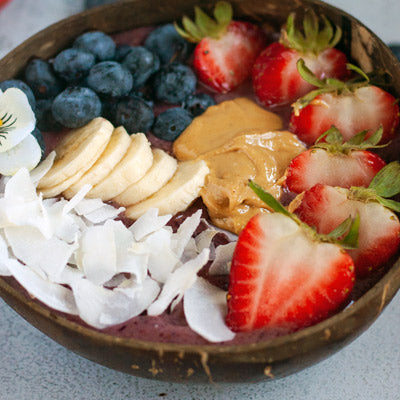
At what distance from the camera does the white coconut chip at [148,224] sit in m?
1.17

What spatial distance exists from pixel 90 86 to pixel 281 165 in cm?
49

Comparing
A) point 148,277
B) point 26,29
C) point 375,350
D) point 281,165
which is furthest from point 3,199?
point 26,29

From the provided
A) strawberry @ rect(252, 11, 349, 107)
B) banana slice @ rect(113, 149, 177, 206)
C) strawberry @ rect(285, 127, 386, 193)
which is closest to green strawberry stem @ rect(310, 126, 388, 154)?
strawberry @ rect(285, 127, 386, 193)

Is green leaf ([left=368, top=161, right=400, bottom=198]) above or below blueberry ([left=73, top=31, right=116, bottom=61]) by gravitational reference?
below

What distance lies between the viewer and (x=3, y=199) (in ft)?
3.86

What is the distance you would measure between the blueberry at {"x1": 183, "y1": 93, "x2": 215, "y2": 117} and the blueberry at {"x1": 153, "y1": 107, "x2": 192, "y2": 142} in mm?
52

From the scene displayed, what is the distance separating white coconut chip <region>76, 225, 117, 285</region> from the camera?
3.60 feet

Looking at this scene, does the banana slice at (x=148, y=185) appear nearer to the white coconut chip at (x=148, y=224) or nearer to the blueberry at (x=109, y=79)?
the white coconut chip at (x=148, y=224)

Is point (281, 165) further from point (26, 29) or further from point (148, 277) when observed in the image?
point (26, 29)

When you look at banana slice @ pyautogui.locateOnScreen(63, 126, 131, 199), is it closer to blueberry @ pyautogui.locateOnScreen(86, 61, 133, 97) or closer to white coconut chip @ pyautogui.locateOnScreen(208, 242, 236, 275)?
blueberry @ pyautogui.locateOnScreen(86, 61, 133, 97)

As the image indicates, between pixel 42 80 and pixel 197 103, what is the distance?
0.38 m

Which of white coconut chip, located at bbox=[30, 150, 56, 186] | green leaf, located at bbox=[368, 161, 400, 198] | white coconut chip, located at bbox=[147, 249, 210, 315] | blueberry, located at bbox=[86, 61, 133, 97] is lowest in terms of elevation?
white coconut chip, located at bbox=[147, 249, 210, 315]

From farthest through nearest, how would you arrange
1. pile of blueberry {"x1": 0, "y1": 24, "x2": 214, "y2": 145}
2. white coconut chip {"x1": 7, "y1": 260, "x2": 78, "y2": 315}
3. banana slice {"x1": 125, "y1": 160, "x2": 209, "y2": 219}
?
pile of blueberry {"x1": 0, "y1": 24, "x2": 214, "y2": 145} → banana slice {"x1": 125, "y1": 160, "x2": 209, "y2": 219} → white coconut chip {"x1": 7, "y1": 260, "x2": 78, "y2": 315}

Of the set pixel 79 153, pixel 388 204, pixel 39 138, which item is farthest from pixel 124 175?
pixel 388 204
